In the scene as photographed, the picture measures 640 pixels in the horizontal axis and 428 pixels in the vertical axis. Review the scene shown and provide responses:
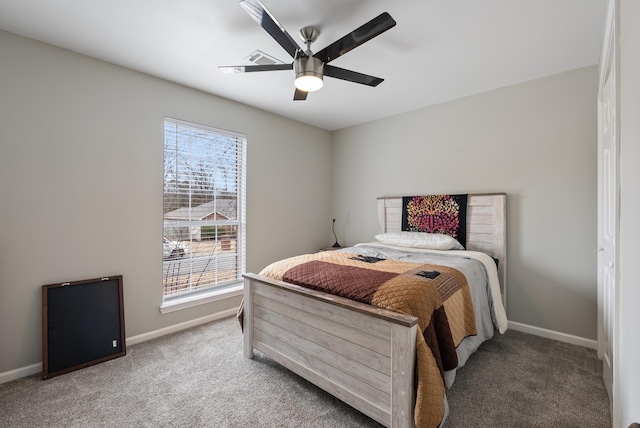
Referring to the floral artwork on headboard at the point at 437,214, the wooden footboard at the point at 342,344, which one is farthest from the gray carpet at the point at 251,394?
the floral artwork on headboard at the point at 437,214

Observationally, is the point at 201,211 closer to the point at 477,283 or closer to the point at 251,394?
the point at 251,394

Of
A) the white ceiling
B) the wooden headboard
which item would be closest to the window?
the white ceiling

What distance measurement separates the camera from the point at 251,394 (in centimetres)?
191

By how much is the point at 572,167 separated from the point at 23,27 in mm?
4526

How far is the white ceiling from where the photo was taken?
1820mm

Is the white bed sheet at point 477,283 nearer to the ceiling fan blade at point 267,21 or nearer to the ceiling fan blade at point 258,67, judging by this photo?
the ceiling fan blade at point 258,67

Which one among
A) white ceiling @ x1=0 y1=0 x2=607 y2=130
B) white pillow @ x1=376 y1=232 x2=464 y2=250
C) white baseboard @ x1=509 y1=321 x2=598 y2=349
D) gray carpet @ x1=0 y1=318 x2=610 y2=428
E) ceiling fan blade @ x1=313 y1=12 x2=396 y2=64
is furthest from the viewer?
white pillow @ x1=376 y1=232 x2=464 y2=250

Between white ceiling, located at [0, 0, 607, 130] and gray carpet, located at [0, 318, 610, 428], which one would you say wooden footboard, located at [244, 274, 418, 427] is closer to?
gray carpet, located at [0, 318, 610, 428]

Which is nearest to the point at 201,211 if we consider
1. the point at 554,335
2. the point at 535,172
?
the point at 535,172

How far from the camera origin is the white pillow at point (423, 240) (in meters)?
3.01

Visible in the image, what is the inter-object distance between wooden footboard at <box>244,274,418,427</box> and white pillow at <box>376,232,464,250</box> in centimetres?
165

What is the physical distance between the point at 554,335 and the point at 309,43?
132 inches

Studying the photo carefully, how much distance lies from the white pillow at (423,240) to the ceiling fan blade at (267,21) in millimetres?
2233

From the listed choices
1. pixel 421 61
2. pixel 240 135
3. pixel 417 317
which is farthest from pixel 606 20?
pixel 240 135
